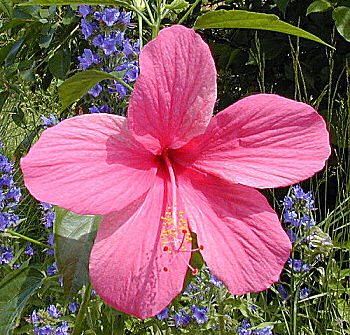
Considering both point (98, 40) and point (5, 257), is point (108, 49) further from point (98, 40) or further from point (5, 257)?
point (5, 257)

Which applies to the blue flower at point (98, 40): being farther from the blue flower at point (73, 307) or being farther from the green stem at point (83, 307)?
the blue flower at point (73, 307)

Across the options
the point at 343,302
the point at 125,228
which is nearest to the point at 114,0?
the point at 125,228

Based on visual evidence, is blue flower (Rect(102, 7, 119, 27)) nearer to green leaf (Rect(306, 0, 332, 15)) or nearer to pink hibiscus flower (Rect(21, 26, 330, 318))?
pink hibiscus flower (Rect(21, 26, 330, 318))

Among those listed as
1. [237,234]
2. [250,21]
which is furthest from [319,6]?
[237,234]

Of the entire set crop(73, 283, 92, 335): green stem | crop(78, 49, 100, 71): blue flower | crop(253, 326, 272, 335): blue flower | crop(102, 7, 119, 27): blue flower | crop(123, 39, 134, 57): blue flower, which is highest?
crop(102, 7, 119, 27): blue flower

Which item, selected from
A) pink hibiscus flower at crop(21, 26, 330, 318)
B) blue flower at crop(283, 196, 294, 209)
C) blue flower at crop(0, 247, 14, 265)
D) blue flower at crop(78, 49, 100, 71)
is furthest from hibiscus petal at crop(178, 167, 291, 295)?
blue flower at crop(0, 247, 14, 265)

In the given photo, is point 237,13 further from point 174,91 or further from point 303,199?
point 303,199

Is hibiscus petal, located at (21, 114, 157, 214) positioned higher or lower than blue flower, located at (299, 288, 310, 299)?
higher
